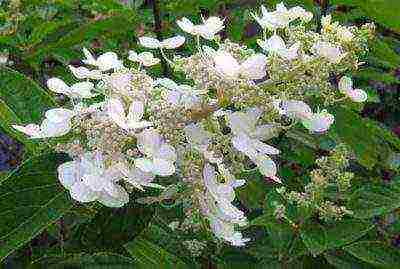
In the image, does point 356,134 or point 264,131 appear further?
point 356,134

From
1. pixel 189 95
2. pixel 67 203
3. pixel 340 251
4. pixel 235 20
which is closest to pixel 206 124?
pixel 189 95

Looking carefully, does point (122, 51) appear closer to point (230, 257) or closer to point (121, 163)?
point (230, 257)

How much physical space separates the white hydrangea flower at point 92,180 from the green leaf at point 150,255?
24 centimetres

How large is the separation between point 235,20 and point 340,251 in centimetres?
65

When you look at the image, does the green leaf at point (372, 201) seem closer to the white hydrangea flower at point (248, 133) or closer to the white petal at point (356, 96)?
the white petal at point (356, 96)

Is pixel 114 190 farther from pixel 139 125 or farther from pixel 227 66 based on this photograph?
pixel 227 66

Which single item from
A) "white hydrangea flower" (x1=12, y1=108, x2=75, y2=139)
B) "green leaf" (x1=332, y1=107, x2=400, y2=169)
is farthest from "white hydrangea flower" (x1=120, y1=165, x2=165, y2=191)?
"green leaf" (x1=332, y1=107, x2=400, y2=169)

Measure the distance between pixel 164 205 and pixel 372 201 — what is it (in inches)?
16.5

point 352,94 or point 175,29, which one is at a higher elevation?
point 352,94

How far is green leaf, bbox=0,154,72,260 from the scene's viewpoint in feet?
3.66

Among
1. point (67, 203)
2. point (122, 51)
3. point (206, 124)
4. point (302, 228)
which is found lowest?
point (122, 51)

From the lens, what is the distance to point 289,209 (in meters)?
1.49

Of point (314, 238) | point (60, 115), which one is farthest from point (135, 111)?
point (314, 238)

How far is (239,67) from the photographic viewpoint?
3.42 feet
